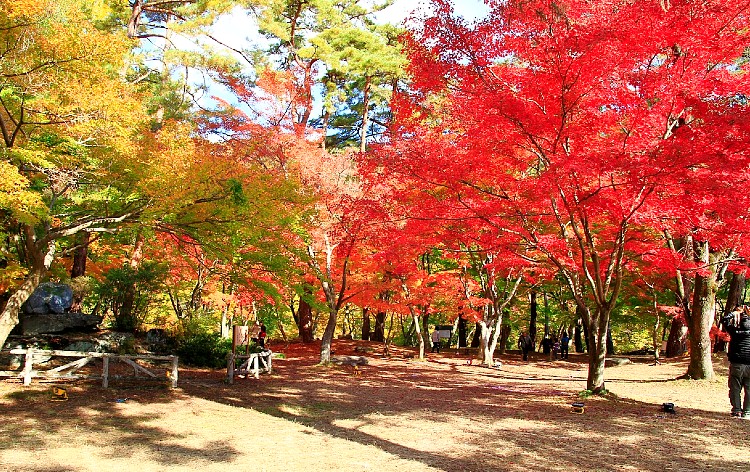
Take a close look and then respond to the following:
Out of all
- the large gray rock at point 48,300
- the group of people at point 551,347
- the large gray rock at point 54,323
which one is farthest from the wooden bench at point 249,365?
the group of people at point 551,347

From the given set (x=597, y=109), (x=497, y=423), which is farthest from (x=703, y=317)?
(x=497, y=423)

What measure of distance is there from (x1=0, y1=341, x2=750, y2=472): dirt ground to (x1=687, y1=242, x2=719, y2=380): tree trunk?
533mm

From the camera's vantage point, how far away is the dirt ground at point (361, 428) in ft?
19.2

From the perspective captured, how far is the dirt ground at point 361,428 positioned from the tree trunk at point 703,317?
53cm

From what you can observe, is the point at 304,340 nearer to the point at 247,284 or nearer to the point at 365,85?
the point at 365,85

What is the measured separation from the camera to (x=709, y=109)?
24.7 ft

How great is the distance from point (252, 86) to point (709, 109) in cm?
1684

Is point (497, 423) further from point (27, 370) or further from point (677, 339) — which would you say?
point (677, 339)

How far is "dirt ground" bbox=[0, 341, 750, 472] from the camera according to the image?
5844 millimetres

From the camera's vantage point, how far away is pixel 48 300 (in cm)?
1450

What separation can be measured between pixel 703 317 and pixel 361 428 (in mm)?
10138

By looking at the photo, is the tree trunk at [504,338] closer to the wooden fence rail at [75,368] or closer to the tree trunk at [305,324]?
the tree trunk at [305,324]

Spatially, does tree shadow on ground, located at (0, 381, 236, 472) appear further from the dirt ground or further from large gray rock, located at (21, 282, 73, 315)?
large gray rock, located at (21, 282, 73, 315)

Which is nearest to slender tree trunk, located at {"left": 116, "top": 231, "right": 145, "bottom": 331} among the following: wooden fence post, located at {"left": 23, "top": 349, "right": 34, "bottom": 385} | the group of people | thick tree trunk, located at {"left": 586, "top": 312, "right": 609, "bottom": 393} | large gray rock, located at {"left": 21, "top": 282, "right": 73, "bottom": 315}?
large gray rock, located at {"left": 21, "top": 282, "right": 73, "bottom": 315}
